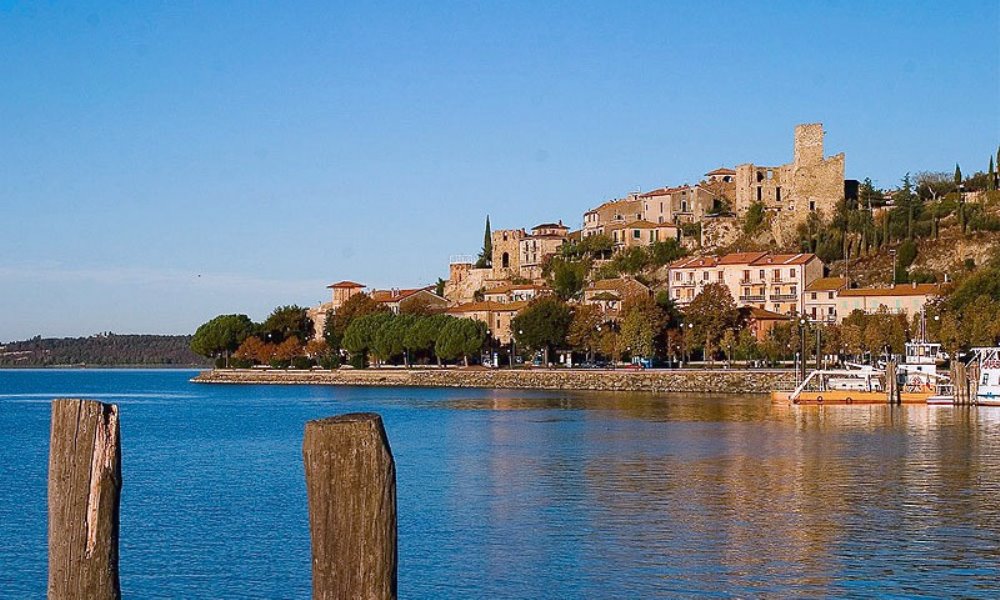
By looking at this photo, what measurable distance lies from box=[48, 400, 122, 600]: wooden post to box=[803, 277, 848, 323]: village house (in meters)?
105

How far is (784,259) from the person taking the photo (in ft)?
391

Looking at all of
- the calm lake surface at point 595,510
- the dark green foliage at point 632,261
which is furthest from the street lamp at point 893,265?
the calm lake surface at point 595,510

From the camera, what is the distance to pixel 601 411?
72.5 meters

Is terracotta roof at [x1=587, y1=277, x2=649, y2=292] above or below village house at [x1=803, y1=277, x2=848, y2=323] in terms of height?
above

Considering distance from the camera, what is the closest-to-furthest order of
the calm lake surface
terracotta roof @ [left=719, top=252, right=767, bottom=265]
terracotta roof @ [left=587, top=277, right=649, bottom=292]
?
1. the calm lake surface
2. terracotta roof @ [left=719, top=252, right=767, bottom=265]
3. terracotta roof @ [left=587, top=277, right=649, bottom=292]

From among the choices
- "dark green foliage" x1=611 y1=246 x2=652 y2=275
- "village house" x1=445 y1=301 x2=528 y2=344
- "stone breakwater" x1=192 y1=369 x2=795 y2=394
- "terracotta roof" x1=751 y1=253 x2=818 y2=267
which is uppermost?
"dark green foliage" x1=611 y1=246 x2=652 y2=275

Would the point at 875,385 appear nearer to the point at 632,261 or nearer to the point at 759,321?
the point at 759,321

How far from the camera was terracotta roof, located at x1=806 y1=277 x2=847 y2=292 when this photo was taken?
113 meters

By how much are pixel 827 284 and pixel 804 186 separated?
23293 millimetres

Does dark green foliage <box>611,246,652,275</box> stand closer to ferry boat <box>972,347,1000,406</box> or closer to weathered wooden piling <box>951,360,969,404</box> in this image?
ferry boat <box>972,347,1000,406</box>

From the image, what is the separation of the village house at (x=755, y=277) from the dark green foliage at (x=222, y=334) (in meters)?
49.6

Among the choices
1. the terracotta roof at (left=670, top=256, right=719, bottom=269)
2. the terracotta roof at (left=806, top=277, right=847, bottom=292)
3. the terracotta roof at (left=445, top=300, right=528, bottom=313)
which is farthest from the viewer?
the terracotta roof at (left=445, top=300, right=528, bottom=313)

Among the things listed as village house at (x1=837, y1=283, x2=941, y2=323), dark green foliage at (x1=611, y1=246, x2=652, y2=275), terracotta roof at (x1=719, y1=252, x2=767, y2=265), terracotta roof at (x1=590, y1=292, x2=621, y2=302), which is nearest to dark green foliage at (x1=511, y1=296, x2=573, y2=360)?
terracotta roof at (x1=590, y1=292, x2=621, y2=302)

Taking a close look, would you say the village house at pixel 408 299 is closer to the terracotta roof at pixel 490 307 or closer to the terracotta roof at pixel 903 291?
the terracotta roof at pixel 490 307
